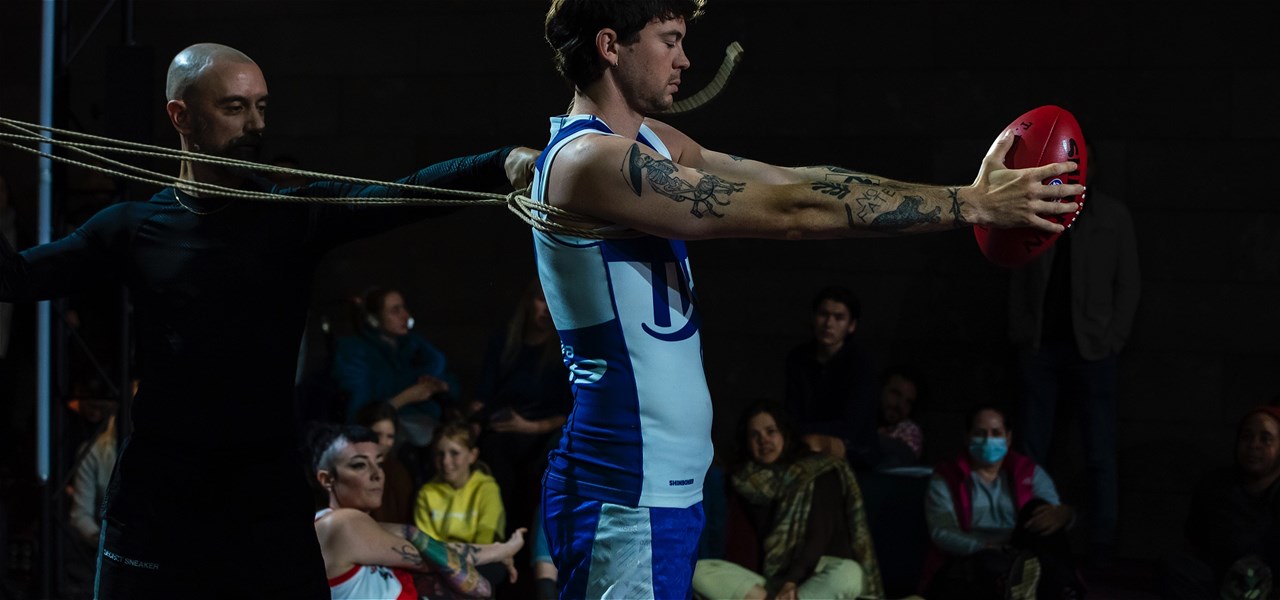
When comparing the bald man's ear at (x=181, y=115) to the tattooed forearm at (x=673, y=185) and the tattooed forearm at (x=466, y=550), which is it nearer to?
the tattooed forearm at (x=673, y=185)

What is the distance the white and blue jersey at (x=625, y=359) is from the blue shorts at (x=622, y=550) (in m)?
0.02

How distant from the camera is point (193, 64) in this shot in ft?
9.37

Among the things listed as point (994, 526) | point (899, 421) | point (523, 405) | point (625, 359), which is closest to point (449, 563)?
point (523, 405)

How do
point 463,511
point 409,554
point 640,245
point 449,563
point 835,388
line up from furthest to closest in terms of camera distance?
point 835,388 < point 463,511 < point 449,563 < point 409,554 < point 640,245

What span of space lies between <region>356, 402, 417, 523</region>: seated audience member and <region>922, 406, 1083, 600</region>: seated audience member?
1.90m

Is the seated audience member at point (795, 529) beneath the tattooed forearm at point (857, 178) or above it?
beneath

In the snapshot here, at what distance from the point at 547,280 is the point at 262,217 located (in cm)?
67

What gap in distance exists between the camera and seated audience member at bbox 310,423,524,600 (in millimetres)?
4309

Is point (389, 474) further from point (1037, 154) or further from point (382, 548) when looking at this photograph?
point (1037, 154)

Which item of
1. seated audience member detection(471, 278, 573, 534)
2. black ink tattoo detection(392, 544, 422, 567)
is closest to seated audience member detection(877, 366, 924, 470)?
seated audience member detection(471, 278, 573, 534)

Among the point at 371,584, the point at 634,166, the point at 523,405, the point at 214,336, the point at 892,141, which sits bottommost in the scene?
the point at 371,584

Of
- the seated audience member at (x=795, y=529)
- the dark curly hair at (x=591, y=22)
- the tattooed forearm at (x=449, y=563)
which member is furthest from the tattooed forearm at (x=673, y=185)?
the seated audience member at (x=795, y=529)

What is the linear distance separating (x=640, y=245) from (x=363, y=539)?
2254 millimetres

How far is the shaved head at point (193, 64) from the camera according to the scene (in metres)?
2.84
